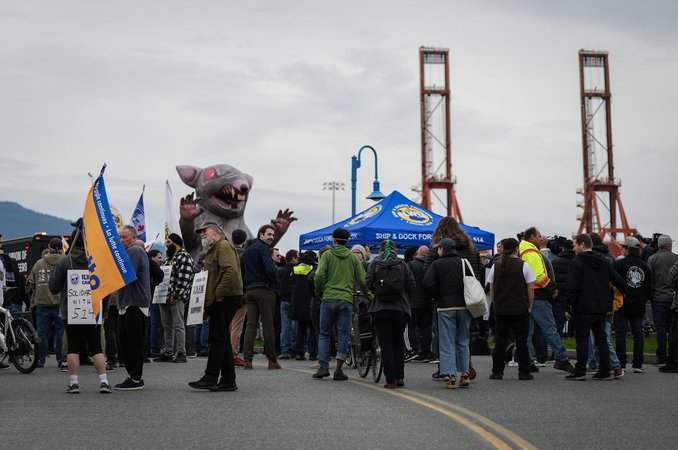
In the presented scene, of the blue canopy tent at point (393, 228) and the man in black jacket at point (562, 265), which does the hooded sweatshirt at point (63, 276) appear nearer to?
the man in black jacket at point (562, 265)

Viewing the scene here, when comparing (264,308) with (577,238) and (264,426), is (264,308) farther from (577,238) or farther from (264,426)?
(264,426)

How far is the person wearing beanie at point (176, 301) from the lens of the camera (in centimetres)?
1669

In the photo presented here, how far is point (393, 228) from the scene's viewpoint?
2189 cm

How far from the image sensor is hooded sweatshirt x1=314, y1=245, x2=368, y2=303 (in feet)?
43.6

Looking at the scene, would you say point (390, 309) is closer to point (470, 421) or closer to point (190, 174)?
point (470, 421)

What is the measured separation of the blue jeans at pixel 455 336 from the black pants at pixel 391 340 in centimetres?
43

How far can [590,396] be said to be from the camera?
37.0ft

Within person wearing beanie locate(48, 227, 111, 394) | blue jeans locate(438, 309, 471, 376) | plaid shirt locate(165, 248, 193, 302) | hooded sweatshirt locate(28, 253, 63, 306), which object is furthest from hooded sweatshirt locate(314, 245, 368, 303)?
hooded sweatshirt locate(28, 253, 63, 306)

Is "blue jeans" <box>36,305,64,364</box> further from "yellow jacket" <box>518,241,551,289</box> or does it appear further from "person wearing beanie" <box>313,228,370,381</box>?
"yellow jacket" <box>518,241,551,289</box>

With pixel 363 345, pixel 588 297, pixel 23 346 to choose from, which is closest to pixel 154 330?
pixel 23 346

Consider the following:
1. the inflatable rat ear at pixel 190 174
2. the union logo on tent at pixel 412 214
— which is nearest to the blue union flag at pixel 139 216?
the inflatable rat ear at pixel 190 174

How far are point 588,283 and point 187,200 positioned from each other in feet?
35.8

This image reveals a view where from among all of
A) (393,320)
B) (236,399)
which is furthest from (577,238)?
(236,399)

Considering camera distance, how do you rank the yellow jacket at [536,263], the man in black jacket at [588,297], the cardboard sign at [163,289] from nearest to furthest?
the man in black jacket at [588,297], the yellow jacket at [536,263], the cardboard sign at [163,289]
